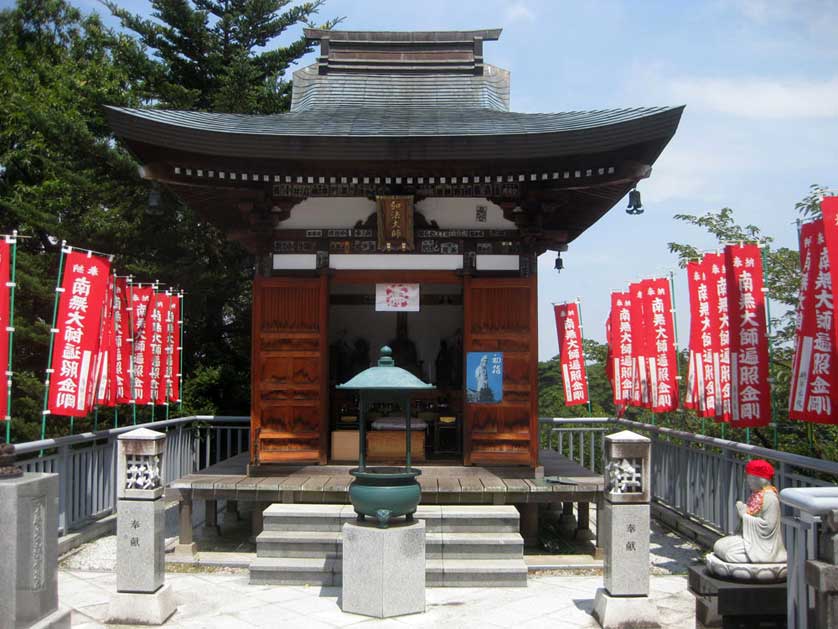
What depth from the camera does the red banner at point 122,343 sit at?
9.98m

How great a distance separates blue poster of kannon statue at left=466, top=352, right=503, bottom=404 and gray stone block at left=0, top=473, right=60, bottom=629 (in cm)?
540

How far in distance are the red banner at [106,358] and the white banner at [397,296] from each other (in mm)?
3368

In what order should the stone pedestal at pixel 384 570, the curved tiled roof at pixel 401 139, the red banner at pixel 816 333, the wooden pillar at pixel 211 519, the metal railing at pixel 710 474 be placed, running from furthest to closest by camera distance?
the wooden pillar at pixel 211 519 < the curved tiled roof at pixel 401 139 < the metal railing at pixel 710 474 < the stone pedestal at pixel 384 570 < the red banner at pixel 816 333

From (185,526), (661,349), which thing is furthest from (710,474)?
(185,526)

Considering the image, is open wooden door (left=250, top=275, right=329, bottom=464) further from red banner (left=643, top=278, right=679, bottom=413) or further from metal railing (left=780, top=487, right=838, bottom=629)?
metal railing (left=780, top=487, right=838, bottom=629)

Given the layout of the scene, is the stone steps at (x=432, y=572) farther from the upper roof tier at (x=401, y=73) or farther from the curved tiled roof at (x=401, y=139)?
the upper roof tier at (x=401, y=73)

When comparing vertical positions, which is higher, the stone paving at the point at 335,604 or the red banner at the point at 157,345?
the red banner at the point at 157,345

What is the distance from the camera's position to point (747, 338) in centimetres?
775

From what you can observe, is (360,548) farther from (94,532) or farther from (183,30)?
(183,30)

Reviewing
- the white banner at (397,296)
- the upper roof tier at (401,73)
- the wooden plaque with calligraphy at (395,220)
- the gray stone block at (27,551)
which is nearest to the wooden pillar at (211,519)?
the white banner at (397,296)

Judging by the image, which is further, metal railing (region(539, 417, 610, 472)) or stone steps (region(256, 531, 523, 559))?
metal railing (region(539, 417, 610, 472))

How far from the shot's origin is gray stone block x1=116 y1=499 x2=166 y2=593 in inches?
246

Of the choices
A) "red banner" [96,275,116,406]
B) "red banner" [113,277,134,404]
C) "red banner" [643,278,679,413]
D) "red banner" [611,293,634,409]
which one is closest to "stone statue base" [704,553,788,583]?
"red banner" [643,278,679,413]

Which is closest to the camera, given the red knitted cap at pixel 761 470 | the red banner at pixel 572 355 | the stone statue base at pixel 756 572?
the stone statue base at pixel 756 572
